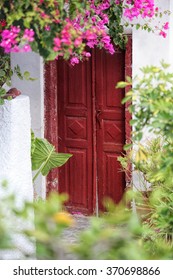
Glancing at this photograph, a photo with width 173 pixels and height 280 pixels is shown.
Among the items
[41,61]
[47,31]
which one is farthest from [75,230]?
[47,31]

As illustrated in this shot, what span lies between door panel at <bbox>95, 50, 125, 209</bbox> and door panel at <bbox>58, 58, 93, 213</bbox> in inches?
5.7

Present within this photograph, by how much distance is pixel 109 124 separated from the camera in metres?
9.59

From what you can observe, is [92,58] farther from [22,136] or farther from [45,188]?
[22,136]

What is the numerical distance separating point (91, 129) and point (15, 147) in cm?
264

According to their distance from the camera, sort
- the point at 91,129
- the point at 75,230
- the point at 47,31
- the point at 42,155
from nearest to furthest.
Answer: the point at 47,31, the point at 42,155, the point at 75,230, the point at 91,129

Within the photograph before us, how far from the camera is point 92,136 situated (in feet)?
31.9

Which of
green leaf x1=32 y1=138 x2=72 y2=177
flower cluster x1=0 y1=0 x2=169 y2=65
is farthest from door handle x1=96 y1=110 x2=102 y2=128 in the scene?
flower cluster x1=0 y1=0 x2=169 y2=65

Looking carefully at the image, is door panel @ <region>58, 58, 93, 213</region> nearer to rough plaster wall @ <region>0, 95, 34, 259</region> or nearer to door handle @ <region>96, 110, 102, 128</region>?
door handle @ <region>96, 110, 102, 128</region>

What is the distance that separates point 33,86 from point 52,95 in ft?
0.88

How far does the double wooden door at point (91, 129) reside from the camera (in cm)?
953

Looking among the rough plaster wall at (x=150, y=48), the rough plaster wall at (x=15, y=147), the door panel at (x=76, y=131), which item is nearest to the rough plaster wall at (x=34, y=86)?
the door panel at (x=76, y=131)

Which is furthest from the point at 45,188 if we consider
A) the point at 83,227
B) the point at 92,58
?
the point at 92,58

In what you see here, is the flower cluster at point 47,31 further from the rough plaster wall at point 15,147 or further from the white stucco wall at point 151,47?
the white stucco wall at point 151,47

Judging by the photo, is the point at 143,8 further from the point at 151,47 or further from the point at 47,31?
the point at 47,31
